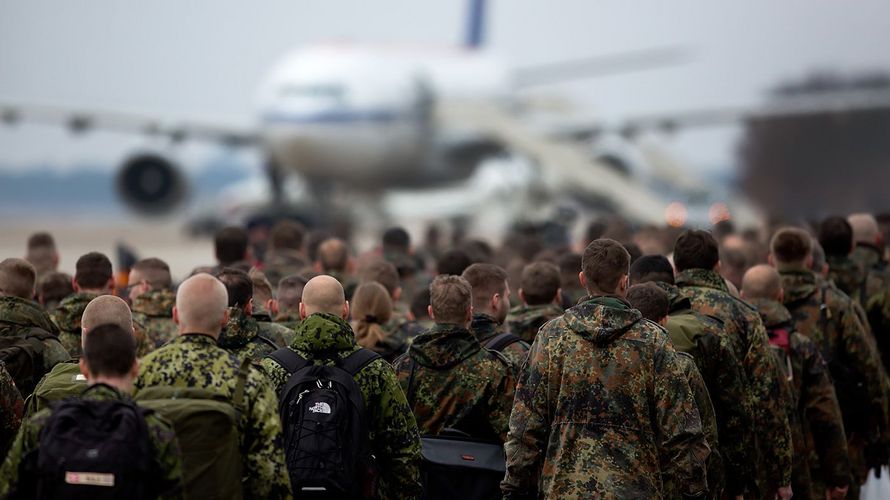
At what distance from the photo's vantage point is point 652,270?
5664 mm

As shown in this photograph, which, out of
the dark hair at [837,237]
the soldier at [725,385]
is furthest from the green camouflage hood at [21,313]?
the dark hair at [837,237]

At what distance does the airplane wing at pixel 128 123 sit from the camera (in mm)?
28891

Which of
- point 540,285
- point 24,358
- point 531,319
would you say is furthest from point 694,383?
point 24,358

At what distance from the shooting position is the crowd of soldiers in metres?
3.95

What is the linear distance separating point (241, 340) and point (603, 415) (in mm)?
1469

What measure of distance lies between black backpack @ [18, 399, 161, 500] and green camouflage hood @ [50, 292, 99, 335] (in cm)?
266

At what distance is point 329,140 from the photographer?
2588cm

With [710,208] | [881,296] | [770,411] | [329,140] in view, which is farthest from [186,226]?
[770,411]

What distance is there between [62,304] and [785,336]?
3.39m

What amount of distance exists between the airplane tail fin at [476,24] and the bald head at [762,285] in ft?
115

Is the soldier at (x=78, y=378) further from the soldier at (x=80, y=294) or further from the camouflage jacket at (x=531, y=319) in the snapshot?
the camouflage jacket at (x=531, y=319)

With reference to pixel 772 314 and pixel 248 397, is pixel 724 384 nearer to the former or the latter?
pixel 772 314

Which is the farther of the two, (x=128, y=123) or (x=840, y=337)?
(x=128, y=123)

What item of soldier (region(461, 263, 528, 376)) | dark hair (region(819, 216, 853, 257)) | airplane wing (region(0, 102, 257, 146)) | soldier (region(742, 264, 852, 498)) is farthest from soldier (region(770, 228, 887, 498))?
airplane wing (region(0, 102, 257, 146))
